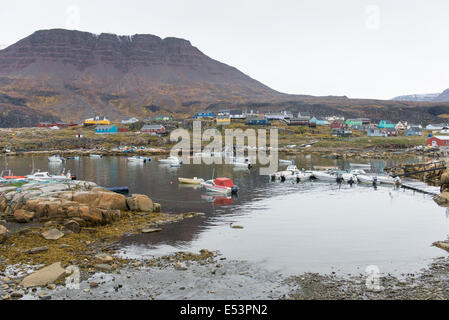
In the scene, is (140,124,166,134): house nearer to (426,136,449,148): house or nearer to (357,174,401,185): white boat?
(426,136,449,148): house

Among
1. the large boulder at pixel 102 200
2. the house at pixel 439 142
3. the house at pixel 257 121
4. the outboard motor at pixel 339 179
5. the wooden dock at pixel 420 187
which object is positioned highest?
the house at pixel 257 121

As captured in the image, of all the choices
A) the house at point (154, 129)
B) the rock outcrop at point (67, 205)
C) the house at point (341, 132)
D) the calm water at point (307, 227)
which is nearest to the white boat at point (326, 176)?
the calm water at point (307, 227)

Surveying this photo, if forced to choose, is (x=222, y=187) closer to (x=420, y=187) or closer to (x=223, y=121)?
(x=420, y=187)

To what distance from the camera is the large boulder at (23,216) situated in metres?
33.7

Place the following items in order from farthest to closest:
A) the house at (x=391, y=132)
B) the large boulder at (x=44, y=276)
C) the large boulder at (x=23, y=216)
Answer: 1. the house at (x=391, y=132)
2. the large boulder at (x=23, y=216)
3. the large boulder at (x=44, y=276)

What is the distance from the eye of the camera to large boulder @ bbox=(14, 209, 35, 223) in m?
33.7

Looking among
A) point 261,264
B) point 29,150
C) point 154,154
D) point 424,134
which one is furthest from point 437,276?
point 424,134

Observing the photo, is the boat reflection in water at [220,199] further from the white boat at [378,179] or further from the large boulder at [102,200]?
the white boat at [378,179]

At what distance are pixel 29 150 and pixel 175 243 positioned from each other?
127 meters

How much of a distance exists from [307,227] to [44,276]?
2313 centimetres

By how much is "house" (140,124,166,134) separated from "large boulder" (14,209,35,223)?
474 ft

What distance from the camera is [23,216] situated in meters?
33.8

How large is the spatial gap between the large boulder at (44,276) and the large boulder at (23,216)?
41.8 ft

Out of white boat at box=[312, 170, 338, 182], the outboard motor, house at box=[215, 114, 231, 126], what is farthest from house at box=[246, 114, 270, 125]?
the outboard motor
